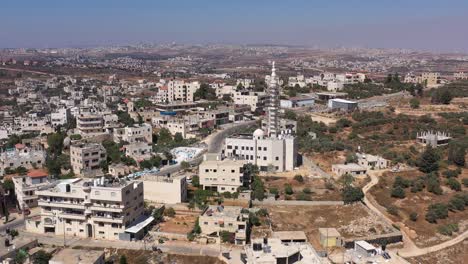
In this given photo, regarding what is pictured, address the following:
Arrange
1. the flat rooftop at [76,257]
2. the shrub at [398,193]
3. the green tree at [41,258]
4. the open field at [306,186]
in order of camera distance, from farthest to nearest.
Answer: the shrub at [398,193]
the open field at [306,186]
the green tree at [41,258]
the flat rooftop at [76,257]

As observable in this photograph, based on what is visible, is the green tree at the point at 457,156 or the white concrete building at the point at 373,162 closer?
the white concrete building at the point at 373,162

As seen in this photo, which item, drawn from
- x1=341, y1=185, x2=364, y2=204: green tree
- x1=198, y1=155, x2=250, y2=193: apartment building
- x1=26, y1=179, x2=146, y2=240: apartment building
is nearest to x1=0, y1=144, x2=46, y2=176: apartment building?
x1=26, y1=179, x2=146, y2=240: apartment building

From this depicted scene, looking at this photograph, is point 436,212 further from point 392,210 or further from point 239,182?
point 239,182

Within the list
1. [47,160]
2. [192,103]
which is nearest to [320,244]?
[47,160]

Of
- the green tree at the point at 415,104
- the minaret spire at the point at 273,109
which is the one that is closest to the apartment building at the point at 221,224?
the minaret spire at the point at 273,109

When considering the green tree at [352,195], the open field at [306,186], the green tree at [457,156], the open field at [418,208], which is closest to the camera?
the open field at [418,208]

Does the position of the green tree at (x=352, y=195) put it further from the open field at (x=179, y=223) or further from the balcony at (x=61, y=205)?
the balcony at (x=61, y=205)

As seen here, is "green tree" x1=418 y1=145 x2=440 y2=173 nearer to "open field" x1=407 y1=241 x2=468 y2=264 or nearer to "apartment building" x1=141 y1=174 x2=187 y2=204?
"open field" x1=407 y1=241 x2=468 y2=264
